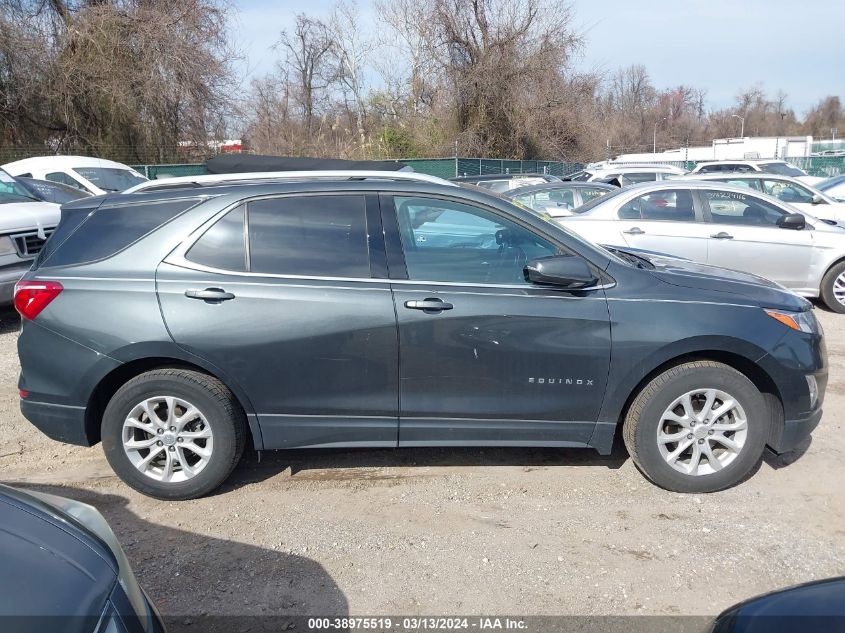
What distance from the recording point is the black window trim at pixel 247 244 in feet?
12.4

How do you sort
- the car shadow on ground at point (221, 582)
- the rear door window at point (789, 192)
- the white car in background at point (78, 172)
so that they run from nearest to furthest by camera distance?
the car shadow on ground at point (221, 582), the rear door window at point (789, 192), the white car in background at point (78, 172)

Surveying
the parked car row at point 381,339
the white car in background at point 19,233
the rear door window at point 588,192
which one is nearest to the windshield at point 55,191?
the white car in background at point 19,233

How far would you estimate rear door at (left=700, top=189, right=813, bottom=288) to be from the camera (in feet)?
26.5

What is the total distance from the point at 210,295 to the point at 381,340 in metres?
0.99

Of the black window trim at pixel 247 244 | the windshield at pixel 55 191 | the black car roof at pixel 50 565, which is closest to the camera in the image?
the black car roof at pixel 50 565

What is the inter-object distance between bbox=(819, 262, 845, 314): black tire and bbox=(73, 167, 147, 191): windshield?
13.0 meters

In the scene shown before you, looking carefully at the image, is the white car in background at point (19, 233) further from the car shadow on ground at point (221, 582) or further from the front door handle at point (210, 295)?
the car shadow on ground at point (221, 582)

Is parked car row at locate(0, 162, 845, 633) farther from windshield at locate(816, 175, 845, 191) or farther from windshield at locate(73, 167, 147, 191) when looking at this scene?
windshield at locate(73, 167, 147, 191)

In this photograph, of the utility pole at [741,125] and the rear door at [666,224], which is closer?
the rear door at [666,224]

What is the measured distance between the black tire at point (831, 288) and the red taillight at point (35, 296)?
8.34 meters

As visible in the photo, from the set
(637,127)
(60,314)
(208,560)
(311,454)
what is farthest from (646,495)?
(637,127)

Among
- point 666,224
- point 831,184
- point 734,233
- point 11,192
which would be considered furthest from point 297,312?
point 831,184

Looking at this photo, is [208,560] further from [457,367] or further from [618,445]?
[618,445]

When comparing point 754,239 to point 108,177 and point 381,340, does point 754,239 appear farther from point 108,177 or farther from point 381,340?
point 108,177
